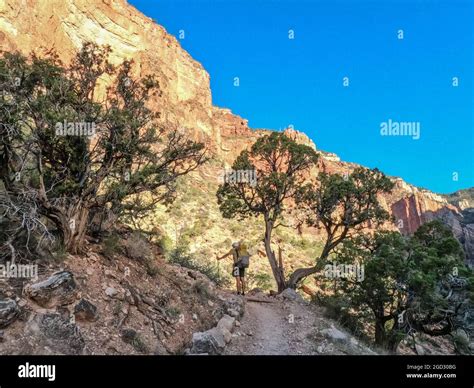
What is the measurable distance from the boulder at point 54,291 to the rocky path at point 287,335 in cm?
318

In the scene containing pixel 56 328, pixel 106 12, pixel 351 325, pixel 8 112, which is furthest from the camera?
pixel 106 12

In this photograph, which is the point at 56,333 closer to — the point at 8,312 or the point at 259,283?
the point at 8,312

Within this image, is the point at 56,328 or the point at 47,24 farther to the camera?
the point at 47,24

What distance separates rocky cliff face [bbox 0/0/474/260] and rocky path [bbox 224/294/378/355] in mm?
23408

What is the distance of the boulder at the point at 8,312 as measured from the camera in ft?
17.4

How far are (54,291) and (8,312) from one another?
0.88m

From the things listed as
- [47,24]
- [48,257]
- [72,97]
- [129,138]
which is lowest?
[48,257]

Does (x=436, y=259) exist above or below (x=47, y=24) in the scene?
below

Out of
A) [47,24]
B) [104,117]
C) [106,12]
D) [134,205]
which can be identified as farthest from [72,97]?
[106,12]

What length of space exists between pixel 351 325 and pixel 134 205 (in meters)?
7.93

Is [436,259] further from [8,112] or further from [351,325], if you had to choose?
[8,112]

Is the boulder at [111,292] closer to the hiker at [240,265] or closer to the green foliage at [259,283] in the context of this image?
the hiker at [240,265]

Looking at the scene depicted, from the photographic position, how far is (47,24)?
48.9 metres

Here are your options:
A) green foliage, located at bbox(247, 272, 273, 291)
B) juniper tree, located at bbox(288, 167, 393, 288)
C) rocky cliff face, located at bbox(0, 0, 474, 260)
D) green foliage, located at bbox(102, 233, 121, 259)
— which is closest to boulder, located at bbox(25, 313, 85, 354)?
green foliage, located at bbox(102, 233, 121, 259)
